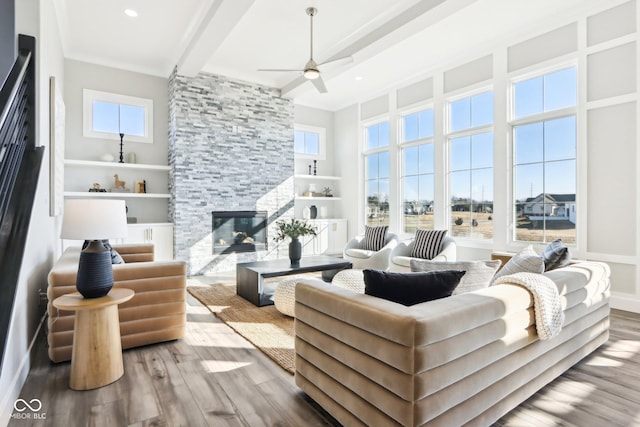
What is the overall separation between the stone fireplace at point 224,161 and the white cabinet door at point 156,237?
158 mm

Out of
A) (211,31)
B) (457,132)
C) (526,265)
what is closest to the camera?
(526,265)

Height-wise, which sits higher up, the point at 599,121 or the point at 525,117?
the point at 525,117

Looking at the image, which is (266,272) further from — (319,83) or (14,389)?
(319,83)

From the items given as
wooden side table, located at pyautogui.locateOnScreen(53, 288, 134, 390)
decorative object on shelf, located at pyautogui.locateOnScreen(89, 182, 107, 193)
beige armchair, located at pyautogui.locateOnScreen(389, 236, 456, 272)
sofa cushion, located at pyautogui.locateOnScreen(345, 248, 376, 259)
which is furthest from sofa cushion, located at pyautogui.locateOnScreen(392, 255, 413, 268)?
decorative object on shelf, located at pyautogui.locateOnScreen(89, 182, 107, 193)

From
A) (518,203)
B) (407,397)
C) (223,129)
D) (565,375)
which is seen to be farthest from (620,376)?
(223,129)

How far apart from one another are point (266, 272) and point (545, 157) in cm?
388

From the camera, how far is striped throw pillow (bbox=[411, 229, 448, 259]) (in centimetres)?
488

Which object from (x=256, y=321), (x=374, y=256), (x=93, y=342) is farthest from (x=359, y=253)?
(x=93, y=342)

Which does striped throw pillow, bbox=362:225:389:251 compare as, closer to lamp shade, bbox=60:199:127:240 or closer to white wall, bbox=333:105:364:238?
white wall, bbox=333:105:364:238

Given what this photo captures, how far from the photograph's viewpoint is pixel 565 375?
232cm

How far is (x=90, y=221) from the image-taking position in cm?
222

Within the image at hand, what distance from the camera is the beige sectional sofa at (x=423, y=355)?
1.38m

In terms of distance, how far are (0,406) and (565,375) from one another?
329 cm

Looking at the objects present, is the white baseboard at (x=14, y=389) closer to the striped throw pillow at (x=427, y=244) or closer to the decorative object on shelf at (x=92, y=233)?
the decorative object on shelf at (x=92, y=233)
